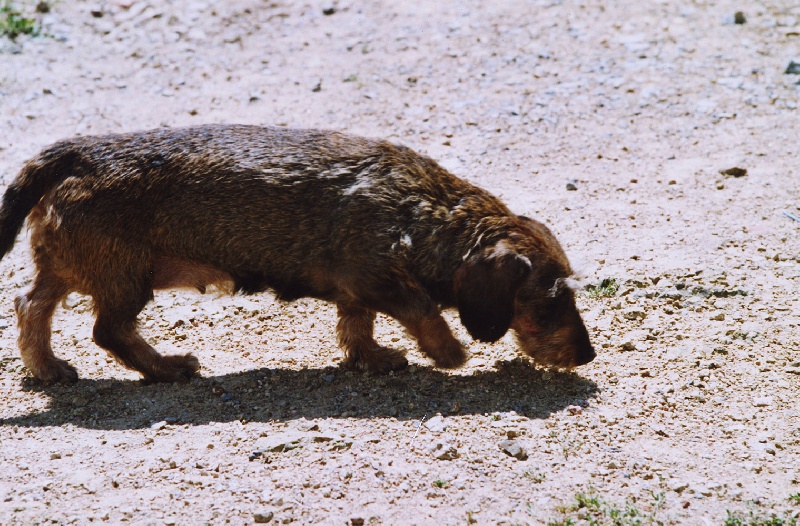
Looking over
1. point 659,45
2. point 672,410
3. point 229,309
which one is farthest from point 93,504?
point 659,45

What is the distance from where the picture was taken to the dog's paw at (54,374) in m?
6.57

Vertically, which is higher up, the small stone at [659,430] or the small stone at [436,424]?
the small stone at [436,424]

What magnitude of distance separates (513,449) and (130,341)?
2.70 metres

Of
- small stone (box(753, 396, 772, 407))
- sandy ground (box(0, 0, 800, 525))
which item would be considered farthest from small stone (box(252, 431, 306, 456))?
small stone (box(753, 396, 772, 407))

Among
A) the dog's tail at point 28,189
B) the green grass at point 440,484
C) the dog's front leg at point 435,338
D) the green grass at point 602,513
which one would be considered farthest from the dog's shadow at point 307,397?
the dog's tail at point 28,189

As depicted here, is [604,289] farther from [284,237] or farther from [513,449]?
[284,237]

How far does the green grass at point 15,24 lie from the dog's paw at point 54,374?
7.24 meters

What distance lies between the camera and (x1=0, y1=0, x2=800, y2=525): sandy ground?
5.20 metres

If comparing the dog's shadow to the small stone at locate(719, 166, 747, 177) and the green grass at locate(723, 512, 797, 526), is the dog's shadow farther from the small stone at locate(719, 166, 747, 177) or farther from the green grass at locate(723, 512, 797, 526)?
the small stone at locate(719, 166, 747, 177)

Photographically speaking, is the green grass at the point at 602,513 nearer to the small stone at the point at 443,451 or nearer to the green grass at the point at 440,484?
the green grass at the point at 440,484

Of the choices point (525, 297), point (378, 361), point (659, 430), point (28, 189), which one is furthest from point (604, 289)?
point (28, 189)

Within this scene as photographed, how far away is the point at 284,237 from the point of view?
636cm

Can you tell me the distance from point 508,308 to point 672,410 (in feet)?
3.96

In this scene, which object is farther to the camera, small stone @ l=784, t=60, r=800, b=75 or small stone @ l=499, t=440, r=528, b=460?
small stone @ l=784, t=60, r=800, b=75
